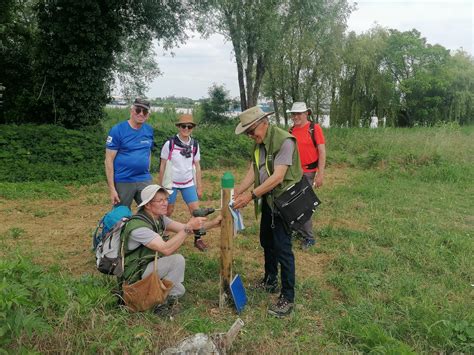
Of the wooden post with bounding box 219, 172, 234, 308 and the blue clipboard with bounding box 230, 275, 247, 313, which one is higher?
the wooden post with bounding box 219, 172, 234, 308

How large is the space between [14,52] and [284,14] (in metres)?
9.42

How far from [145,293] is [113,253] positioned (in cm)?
43

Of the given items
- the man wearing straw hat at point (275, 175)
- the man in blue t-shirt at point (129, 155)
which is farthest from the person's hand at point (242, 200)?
the man in blue t-shirt at point (129, 155)

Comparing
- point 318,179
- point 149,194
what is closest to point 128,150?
point 149,194

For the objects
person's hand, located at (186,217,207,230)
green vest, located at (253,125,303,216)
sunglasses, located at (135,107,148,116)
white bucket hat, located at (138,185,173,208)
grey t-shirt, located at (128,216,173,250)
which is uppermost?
sunglasses, located at (135,107,148,116)

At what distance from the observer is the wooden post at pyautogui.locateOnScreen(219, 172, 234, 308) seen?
12.1 feet

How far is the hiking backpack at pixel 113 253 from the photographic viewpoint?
3.47m

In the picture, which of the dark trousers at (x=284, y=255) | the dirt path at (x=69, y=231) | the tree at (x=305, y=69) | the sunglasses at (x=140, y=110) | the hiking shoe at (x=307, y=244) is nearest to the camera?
the dark trousers at (x=284, y=255)

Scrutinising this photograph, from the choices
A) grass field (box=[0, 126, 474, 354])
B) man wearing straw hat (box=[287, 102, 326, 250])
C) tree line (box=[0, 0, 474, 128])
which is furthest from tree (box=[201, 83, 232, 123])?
man wearing straw hat (box=[287, 102, 326, 250])

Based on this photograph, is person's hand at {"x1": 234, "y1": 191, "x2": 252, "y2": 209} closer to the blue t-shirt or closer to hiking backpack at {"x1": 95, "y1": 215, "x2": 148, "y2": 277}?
hiking backpack at {"x1": 95, "y1": 215, "x2": 148, "y2": 277}

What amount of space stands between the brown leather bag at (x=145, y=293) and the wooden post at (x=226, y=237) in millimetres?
609

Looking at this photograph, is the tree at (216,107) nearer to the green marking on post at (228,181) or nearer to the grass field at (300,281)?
the grass field at (300,281)

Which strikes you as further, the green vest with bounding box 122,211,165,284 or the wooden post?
the wooden post

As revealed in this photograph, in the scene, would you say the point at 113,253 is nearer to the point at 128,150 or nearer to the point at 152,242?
the point at 152,242
